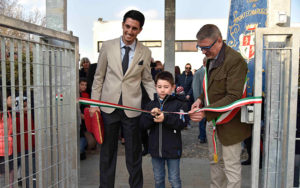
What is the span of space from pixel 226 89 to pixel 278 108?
1.59ft

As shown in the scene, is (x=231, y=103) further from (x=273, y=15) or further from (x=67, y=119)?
(x=67, y=119)

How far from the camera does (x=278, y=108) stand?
103 inches

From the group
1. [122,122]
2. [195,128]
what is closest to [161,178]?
[122,122]

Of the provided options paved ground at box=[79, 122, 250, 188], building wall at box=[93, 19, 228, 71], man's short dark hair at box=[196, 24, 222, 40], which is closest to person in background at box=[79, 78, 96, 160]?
paved ground at box=[79, 122, 250, 188]

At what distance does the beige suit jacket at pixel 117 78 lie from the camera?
3.48 metres

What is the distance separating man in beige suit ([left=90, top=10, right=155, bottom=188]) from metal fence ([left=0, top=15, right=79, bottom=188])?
0.75 meters

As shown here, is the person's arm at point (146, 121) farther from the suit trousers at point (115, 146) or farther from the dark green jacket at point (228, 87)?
the dark green jacket at point (228, 87)

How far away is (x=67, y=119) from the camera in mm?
2779

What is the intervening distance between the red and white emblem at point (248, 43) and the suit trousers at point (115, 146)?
152 centimetres

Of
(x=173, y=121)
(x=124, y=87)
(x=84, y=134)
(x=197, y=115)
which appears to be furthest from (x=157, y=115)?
(x=84, y=134)

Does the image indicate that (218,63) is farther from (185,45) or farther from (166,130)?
(185,45)

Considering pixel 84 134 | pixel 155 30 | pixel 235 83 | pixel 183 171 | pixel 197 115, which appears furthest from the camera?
pixel 155 30

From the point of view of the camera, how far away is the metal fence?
6.98ft

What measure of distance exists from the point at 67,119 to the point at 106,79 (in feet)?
3.02
